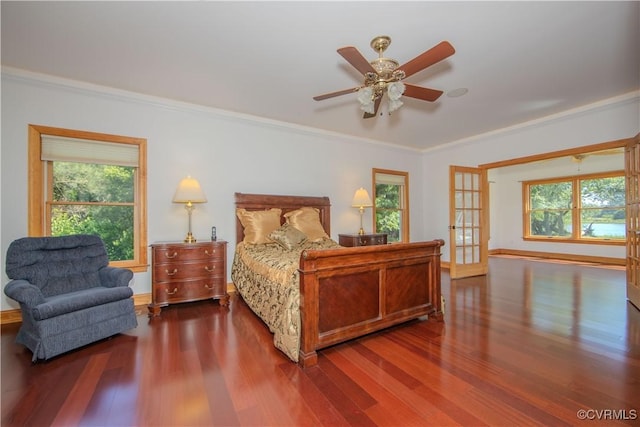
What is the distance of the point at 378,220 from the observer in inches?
226

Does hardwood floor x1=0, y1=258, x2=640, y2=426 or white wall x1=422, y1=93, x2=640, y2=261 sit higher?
white wall x1=422, y1=93, x2=640, y2=261

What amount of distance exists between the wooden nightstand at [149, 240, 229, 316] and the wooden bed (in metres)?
1.74

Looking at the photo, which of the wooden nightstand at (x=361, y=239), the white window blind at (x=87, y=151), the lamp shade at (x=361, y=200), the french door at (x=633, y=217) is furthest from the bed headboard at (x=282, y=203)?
the french door at (x=633, y=217)

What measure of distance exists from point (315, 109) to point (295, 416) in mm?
3576

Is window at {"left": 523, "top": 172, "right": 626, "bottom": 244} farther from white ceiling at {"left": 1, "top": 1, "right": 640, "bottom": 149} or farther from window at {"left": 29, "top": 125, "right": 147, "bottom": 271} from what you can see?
window at {"left": 29, "top": 125, "right": 147, "bottom": 271}

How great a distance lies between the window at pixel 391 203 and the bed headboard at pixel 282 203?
1240mm

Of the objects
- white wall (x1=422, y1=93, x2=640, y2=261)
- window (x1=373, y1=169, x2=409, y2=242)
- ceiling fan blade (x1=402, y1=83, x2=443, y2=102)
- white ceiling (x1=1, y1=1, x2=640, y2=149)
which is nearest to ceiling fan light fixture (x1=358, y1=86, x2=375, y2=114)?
ceiling fan blade (x1=402, y1=83, x2=443, y2=102)

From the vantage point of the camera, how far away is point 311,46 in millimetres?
2545

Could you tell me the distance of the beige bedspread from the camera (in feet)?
7.04

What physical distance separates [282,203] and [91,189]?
2414 mm

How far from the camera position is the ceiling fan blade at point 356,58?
186 cm

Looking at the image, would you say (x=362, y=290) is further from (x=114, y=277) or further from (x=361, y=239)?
(x=114, y=277)

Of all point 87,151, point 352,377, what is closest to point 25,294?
point 87,151

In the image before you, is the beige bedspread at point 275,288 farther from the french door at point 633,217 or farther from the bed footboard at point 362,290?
the french door at point 633,217
